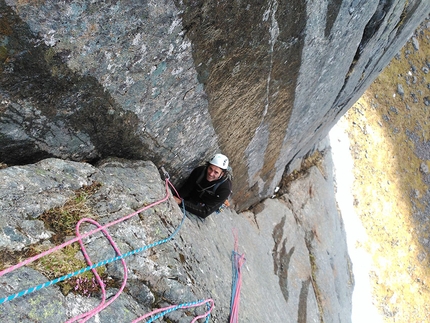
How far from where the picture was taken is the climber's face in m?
7.31

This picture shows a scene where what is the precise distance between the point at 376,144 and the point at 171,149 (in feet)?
→ 69.1

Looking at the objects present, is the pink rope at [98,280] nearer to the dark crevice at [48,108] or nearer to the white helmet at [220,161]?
the dark crevice at [48,108]

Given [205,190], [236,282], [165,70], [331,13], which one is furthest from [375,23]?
[236,282]

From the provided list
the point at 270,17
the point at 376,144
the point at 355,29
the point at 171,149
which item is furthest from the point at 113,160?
the point at 376,144

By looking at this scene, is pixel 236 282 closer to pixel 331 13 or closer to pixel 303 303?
pixel 331 13

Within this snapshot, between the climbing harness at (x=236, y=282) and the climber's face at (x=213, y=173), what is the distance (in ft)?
6.19

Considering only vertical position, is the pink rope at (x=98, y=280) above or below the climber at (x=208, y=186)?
below

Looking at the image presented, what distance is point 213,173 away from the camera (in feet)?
24.1

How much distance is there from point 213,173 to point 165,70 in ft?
9.49

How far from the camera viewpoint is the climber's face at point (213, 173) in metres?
7.31

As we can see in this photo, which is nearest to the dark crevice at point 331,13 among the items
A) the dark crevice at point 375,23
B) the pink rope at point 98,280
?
the dark crevice at point 375,23

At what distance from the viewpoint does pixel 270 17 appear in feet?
18.0

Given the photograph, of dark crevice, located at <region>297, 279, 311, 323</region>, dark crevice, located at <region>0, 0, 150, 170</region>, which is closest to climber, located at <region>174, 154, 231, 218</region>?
dark crevice, located at <region>0, 0, 150, 170</region>

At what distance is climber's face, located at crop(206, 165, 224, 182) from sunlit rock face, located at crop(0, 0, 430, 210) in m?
0.37
